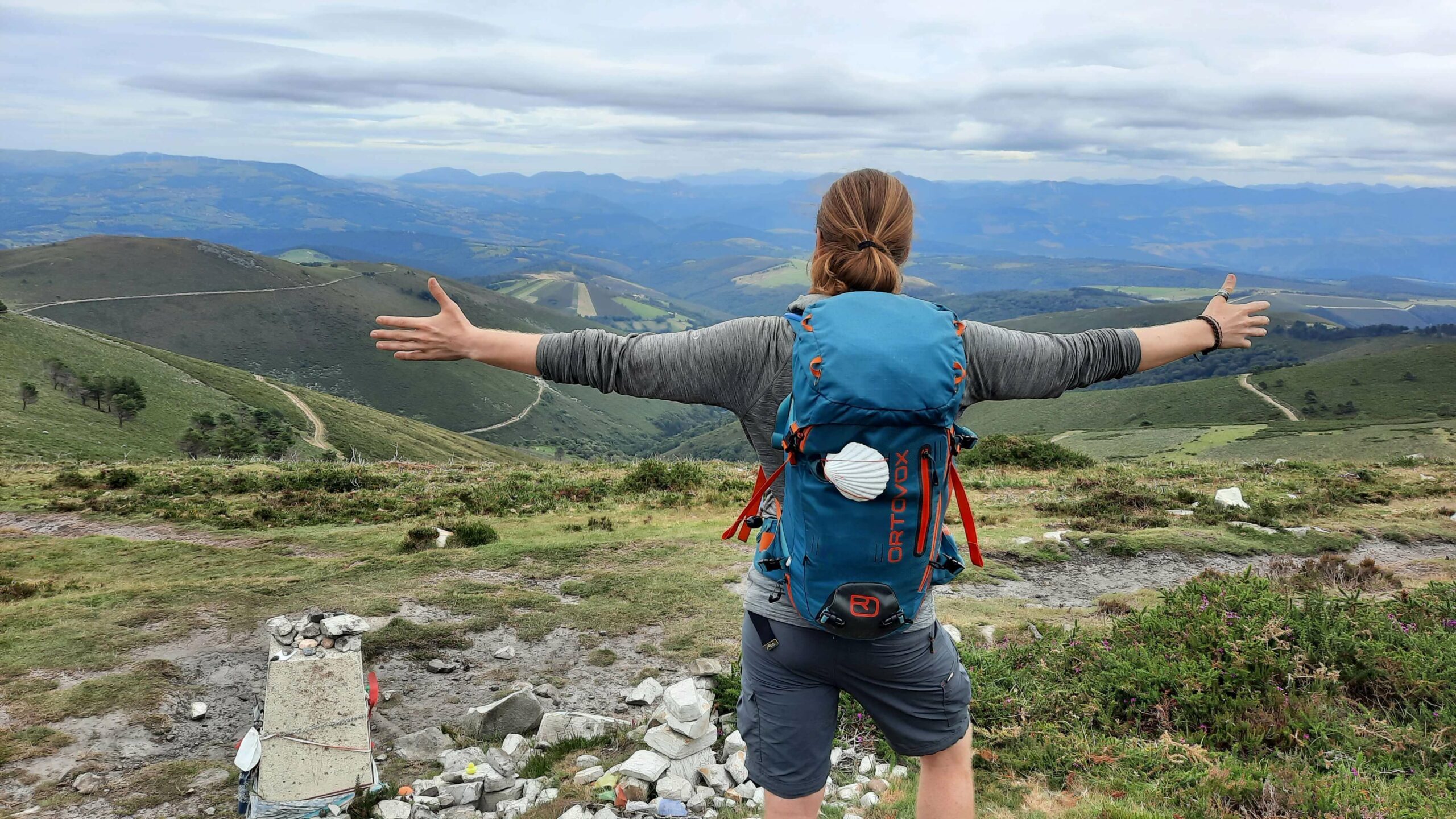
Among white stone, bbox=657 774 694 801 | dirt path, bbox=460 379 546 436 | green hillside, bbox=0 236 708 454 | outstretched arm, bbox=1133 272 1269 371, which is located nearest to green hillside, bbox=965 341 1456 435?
green hillside, bbox=0 236 708 454

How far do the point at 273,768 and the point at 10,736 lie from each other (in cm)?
299

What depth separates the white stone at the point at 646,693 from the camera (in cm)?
815

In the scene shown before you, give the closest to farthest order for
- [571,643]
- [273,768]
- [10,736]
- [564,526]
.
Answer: [273,768] < [10,736] < [571,643] < [564,526]

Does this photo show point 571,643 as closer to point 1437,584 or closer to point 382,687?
point 382,687

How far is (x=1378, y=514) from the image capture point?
17.4 metres

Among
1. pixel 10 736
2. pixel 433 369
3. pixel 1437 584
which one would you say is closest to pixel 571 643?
pixel 10 736

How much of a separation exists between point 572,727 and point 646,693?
1.03 m

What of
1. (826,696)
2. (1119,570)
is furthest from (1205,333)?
(1119,570)

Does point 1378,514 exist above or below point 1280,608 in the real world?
below

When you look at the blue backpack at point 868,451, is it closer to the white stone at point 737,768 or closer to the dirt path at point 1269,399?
the white stone at point 737,768

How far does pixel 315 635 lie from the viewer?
22.6 ft

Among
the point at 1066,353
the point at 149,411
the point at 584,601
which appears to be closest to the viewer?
the point at 1066,353

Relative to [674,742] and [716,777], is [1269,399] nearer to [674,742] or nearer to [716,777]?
[716,777]

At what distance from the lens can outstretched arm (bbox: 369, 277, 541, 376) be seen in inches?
125
